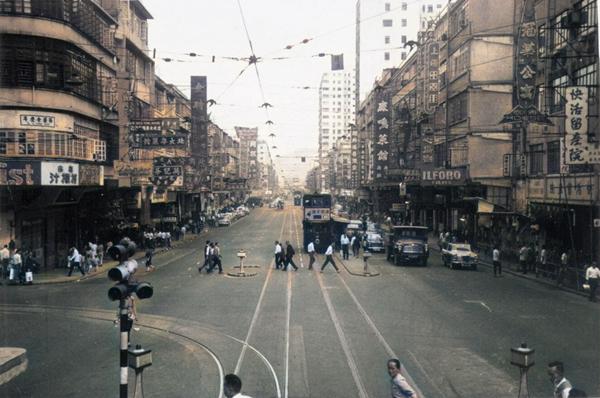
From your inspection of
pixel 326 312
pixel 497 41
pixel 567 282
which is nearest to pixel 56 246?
pixel 326 312

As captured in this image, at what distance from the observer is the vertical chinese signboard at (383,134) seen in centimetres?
6150

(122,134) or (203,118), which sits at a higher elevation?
(203,118)

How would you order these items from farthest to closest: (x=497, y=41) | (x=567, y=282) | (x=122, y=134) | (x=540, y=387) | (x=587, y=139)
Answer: (x=497, y=41), (x=122, y=134), (x=567, y=282), (x=587, y=139), (x=540, y=387)

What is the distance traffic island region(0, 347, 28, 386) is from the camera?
39.8 ft

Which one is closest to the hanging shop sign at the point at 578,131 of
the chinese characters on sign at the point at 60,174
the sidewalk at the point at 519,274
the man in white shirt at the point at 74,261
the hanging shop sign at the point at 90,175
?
the sidewalk at the point at 519,274

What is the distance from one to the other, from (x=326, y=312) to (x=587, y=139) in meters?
13.2

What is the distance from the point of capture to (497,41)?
43438mm

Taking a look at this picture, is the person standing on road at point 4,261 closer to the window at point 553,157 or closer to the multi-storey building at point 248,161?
the window at point 553,157

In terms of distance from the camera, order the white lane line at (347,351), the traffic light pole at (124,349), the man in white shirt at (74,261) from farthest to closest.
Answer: the man in white shirt at (74,261) < the white lane line at (347,351) < the traffic light pole at (124,349)

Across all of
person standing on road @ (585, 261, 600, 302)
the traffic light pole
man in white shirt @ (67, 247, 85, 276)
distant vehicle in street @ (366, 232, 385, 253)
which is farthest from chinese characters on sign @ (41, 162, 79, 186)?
person standing on road @ (585, 261, 600, 302)

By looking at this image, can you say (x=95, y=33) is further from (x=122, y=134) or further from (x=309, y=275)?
(x=309, y=275)

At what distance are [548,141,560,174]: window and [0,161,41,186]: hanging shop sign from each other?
26268 mm

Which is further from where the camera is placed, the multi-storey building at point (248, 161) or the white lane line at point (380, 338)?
the multi-storey building at point (248, 161)

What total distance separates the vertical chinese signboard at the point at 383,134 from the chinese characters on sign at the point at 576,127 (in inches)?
1467
